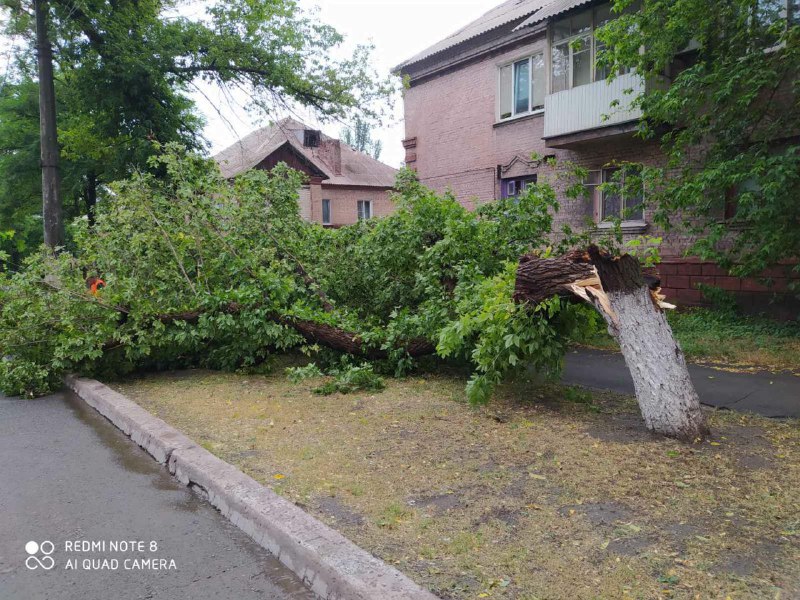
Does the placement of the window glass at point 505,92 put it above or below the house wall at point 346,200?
above

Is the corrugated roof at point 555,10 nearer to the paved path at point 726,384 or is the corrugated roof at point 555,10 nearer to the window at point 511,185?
the window at point 511,185

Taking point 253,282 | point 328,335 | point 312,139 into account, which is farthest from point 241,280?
point 312,139

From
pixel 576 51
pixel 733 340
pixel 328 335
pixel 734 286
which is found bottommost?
pixel 733 340

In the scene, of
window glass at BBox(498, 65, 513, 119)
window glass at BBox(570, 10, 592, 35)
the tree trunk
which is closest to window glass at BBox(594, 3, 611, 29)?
window glass at BBox(570, 10, 592, 35)

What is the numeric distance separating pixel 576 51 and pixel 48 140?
1078cm

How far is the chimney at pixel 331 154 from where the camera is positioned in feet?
121

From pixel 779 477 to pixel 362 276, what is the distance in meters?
5.73

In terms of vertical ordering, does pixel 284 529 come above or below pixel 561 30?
below

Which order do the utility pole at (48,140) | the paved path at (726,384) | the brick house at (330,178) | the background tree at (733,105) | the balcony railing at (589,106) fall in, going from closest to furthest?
the paved path at (726,384) < the background tree at (733,105) < the utility pole at (48,140) < the balcony railing at (589,106) < the brick house at (330,178)

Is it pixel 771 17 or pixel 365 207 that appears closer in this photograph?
pixel 771 17

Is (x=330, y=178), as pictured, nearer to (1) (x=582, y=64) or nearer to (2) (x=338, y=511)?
(1) (x=582, y=64)

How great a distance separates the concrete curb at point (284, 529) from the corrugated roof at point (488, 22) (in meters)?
14.6

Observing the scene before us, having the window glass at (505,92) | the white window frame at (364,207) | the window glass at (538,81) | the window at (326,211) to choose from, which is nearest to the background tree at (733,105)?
the window glass at (538,81)

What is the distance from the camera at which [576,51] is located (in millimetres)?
14156
